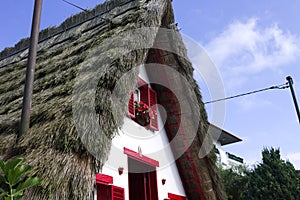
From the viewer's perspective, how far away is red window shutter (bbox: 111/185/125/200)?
541 cm

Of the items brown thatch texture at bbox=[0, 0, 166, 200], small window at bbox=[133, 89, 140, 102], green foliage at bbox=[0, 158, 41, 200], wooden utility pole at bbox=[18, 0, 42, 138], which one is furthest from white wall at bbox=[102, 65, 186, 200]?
green foliage at bbox=[0, 158, 41, 200]

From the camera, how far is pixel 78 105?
4.29 metres

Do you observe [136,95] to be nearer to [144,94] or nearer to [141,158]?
[144,94]

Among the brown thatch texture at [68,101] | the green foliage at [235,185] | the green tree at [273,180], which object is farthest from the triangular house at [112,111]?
the green foliage at [235,185]

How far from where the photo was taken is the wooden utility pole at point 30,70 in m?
4.28

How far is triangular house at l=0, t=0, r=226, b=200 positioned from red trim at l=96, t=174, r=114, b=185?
0.07 ft

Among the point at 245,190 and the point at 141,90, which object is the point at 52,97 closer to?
the point at 141,90

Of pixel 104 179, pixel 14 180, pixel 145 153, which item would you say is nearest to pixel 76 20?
pixel 145 153

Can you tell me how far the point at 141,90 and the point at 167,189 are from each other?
209 centimetres

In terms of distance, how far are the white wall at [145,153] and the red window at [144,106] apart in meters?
0.12

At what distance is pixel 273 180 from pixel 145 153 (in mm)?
8269

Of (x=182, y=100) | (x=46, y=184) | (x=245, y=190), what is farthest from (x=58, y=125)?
(x=245, y=190)

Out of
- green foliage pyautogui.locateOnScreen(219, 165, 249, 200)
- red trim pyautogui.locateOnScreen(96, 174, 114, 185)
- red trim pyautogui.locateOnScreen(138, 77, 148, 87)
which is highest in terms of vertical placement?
red trim pyautogui.locateOnScreen(138, 77, 148, 87)

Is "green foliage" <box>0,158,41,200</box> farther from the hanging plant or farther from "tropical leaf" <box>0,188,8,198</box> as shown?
the hanging plant
